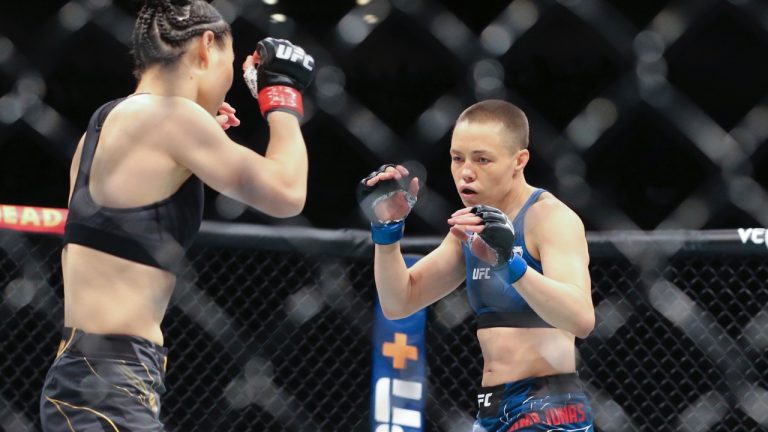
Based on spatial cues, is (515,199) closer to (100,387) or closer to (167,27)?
(167,27)

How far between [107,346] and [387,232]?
0.69 metres

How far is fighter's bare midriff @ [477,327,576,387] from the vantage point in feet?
7.04

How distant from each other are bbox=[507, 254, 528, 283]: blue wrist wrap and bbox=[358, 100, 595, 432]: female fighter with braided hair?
1.7 inches

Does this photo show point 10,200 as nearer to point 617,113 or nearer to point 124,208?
point 617,113

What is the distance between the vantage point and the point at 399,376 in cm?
262

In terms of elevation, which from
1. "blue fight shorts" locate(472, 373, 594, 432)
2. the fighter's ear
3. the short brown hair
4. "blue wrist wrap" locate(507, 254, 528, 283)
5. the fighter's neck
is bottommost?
"blue fight shorts" locate(472, 373, 594, 432)

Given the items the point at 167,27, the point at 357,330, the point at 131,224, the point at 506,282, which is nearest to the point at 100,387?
the point at 131,224

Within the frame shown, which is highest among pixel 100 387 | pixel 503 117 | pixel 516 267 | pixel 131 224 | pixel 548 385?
pixel 503 117

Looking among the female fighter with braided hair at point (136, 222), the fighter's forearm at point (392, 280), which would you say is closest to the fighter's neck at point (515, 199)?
the fighter's forearm at point (392, 280)

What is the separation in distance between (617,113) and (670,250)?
2137mm

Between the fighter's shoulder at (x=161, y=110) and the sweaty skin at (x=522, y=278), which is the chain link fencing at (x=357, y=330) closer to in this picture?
the sweaty skin at (x=522, y=278)

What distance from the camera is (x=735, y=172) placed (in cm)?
431

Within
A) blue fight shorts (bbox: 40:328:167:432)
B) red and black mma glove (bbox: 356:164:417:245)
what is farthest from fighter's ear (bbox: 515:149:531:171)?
blue fight shorts (bbox: 40:328:167:432)

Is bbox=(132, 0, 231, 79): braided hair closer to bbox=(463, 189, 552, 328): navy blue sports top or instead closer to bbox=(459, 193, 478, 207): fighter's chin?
bbox=(459, 193, 478, 207): fighter's chin
